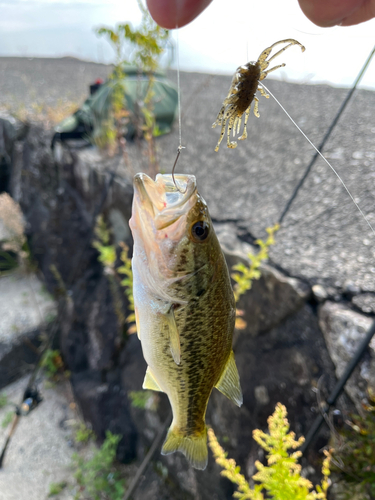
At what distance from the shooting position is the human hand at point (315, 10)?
1062 millimetres

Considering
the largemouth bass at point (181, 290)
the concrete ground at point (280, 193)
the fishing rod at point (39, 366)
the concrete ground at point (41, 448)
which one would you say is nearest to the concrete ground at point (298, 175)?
the concrete ground at point (280, 193)

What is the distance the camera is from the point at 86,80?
7094 mm

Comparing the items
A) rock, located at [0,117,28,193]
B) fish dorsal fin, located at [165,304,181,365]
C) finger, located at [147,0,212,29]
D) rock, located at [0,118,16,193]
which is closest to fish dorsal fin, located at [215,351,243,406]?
fish dorsal fin, located at [165,304,181,365]

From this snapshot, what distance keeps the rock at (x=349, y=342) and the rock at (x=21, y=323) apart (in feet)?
13.5

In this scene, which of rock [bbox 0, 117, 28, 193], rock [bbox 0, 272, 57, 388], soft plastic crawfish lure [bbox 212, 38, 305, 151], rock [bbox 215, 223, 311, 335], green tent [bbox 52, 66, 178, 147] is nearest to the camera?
soft plastic crawfish lure [bbox 212, 38, 305, 151]

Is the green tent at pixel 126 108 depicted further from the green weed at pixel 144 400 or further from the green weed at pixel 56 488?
the green weed at pixel 56 488

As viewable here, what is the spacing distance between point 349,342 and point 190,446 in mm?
955

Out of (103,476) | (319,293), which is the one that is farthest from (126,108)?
(103,476)

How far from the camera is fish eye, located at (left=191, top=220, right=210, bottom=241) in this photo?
2.85 ft

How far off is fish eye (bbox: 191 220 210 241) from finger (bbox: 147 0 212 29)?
0.72 m

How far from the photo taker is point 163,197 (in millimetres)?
855

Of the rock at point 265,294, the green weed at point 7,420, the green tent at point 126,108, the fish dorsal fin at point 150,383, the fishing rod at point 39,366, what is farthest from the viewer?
the green weed at point 7,420

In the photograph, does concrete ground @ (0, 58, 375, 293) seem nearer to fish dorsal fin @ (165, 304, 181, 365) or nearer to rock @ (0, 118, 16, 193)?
fish dorsal fin @ (165, 304, 181, 365)

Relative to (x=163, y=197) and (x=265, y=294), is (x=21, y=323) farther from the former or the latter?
(x=163, y=197)
